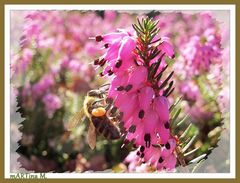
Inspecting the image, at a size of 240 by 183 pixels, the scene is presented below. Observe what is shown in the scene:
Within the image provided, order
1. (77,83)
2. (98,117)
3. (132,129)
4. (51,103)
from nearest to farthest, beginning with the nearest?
(132,129) → (98,117) → (51,103) → (77,83)

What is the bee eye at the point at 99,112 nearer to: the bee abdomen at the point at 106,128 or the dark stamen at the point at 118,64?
the bee abdomen at the point at 106,128

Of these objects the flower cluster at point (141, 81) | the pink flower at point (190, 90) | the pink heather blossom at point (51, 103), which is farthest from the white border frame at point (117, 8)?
the pink heather blossom at point (51, 103)

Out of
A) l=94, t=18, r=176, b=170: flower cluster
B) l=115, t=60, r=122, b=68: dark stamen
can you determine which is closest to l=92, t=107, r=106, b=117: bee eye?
l=94, t=18, r=176, b=170: flower cluster

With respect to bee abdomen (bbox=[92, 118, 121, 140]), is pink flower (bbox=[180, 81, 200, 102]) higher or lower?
higher

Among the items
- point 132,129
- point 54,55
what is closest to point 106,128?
point 132,129

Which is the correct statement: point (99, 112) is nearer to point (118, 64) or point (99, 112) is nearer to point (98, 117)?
point (98, 117)

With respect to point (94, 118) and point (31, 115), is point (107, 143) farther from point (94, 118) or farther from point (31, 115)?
point (94, 118)

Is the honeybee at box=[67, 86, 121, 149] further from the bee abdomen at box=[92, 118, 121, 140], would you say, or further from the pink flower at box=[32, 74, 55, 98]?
the pink flower at box=[32, 74, 55, 98]
